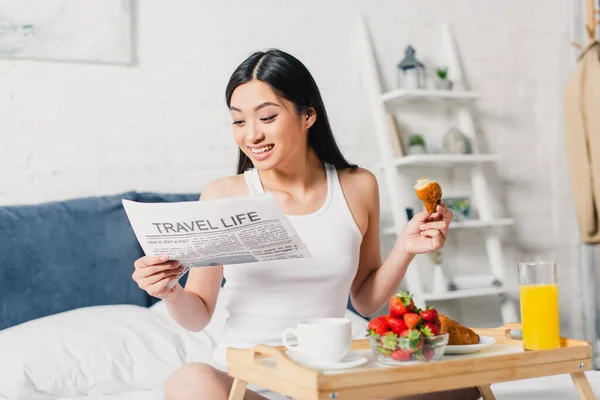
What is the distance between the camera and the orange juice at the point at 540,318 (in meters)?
1.23

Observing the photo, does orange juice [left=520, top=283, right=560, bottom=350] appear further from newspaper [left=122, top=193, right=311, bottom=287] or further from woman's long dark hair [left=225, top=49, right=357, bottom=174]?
woman's long dark hair [left=225, top=49, right=357, bottom=174]

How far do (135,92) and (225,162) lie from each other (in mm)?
411

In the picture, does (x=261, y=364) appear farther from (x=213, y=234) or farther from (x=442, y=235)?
(x=442, y=235)

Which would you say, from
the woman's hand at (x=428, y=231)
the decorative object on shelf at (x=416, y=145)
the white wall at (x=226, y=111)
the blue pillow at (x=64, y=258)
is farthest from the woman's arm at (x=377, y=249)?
the decorative object on shelf at (x=416, y=145)

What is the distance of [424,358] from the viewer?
110cm

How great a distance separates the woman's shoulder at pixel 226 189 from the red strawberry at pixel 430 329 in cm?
66

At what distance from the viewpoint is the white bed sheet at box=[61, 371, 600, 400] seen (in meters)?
1.59

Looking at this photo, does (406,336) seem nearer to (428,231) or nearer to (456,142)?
(428,231)

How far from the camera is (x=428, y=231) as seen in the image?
4.63 ft

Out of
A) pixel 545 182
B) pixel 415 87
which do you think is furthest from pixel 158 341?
pixel 545 182

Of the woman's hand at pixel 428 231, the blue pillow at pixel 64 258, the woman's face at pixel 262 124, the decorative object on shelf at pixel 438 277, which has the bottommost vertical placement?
the decorative object on shelf at pixel 438 277

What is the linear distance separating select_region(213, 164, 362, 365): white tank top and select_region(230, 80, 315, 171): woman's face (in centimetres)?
15

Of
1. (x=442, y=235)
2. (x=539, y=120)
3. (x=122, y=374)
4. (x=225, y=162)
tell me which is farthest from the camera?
(x=539, y=120)

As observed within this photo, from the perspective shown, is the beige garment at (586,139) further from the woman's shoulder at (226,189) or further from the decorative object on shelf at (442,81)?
the woman's shoulder at (226,189)
